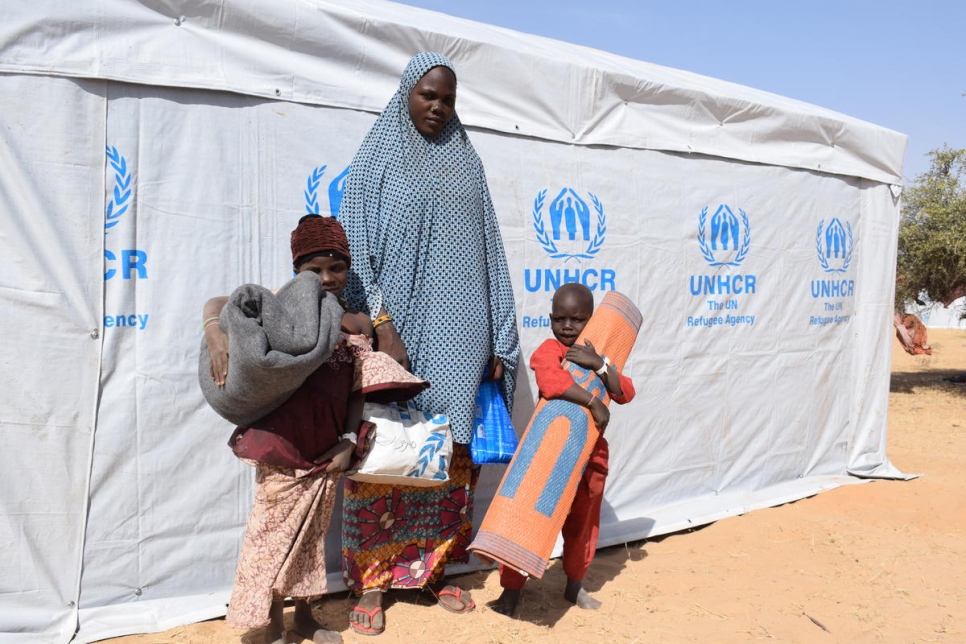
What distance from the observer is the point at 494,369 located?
11.1ft

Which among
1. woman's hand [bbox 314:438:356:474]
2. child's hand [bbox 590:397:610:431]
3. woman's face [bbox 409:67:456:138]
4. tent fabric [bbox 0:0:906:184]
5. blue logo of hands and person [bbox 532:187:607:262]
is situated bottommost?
woman's hand [bbox 314:438:356:474]

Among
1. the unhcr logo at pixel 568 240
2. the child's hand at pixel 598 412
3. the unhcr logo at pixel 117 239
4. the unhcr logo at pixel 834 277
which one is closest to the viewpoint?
the unhcr logo at pixel 117 239

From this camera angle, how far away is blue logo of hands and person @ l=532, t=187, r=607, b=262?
4137mm

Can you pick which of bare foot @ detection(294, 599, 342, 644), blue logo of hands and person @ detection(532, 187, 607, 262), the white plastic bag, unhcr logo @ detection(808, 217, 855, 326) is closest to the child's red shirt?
the white plastic bag

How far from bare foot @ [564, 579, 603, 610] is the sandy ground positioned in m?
0.04

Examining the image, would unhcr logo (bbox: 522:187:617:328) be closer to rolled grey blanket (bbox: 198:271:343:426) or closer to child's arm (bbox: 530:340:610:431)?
child's arm (bbox: 530:340:610:431)

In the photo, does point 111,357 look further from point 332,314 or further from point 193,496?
point 332,314

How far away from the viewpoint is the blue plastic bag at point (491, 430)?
3248mm

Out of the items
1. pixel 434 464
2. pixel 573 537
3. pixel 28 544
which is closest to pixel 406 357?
pixel 434 464

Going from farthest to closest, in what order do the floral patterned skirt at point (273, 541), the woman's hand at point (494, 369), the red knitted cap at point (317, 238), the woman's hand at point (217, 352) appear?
the woman's hand at point (494, 369) < the red knitted cap at point (317, 238) < the floral patterned skirt at point (273, 541) < the woman's hand at point (217, 352)

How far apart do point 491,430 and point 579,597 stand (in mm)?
834

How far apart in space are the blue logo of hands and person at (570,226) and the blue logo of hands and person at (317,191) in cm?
106

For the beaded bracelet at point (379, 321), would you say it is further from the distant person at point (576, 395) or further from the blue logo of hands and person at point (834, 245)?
the blue logo of hands and person at point (834, 245)

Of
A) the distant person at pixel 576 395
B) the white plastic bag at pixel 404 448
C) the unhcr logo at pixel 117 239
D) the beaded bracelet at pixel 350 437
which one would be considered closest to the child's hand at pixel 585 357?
the distant person at pixel 576 395
